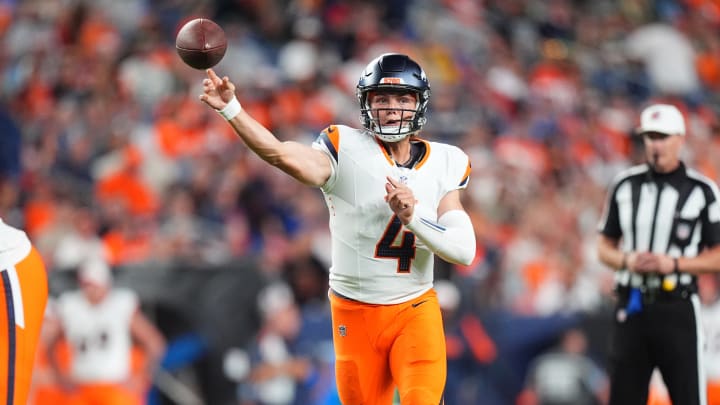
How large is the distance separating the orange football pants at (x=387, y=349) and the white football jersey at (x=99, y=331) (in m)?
4.42

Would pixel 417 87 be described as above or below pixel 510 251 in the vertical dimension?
above

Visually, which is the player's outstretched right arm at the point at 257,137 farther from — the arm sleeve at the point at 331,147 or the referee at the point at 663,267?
the referee at the point at 663,267

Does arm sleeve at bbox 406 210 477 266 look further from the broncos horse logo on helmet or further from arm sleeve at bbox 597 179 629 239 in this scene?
arm sleeve at bbox 597 179 629 239

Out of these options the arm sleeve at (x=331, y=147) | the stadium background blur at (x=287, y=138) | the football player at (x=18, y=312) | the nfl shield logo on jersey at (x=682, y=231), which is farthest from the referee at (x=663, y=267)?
the stadium background blur at (x=287, y=138)

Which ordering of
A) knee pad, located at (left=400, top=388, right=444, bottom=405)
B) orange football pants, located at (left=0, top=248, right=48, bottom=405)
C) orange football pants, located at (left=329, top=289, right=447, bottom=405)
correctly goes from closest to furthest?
orange football pants, located at (left=0, top=248, right=48, bottom=405)
knee pad, located at (left=400, top=388, right=444, bottom=405)
orange football pants, located at (left=329, top=289, right=447, bottom=405)

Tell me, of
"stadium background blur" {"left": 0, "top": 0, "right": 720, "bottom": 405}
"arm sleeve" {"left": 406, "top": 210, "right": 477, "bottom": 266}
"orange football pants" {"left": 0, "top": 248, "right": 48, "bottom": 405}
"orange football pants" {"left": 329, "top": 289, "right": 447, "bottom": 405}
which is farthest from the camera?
"stadium background blur" {"left": 0, "top": 0, "right": 720, "bottom": 405}

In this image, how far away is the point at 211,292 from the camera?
960 cm

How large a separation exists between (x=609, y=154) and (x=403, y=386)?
908 centimetres

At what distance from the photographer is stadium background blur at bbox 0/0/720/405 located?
9.74m

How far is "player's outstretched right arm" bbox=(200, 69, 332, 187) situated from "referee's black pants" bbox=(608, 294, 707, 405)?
2.19 m

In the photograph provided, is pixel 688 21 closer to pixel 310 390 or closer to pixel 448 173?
pixel 310 390

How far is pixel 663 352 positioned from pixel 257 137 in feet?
8.86

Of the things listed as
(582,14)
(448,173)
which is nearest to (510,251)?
(448,173)

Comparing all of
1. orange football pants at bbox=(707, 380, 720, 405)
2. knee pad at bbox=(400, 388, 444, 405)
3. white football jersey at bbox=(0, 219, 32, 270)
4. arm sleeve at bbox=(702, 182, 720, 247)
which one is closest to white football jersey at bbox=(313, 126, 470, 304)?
knee pad at bbox=(400, 388, 444, 405)
